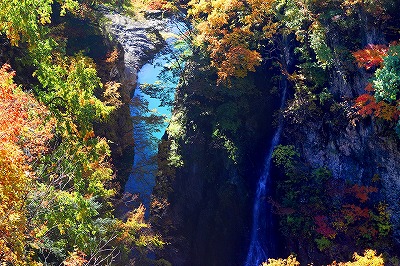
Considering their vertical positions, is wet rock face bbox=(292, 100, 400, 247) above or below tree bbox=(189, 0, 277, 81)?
below

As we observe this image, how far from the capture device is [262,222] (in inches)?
656

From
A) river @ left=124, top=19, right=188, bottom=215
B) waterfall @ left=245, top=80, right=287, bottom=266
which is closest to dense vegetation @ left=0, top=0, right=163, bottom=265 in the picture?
waterfall @ left=245, top=80, right=287, bottom=266

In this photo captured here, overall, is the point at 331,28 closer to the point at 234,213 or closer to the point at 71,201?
the point at 234,213

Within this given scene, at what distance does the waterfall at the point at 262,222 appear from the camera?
1639 centimetres

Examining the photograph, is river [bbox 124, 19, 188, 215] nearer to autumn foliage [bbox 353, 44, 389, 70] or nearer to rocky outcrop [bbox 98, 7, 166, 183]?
rocky outcrop [bbox 98, 7, 166, 183]

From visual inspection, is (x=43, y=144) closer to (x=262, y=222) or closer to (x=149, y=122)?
(x=262, y=222)

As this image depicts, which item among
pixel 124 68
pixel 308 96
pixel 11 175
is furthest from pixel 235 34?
pixel 11 175

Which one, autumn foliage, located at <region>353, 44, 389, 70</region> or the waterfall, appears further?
the waterfall

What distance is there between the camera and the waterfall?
16391 mm

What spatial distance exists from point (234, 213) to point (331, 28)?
31.5ft

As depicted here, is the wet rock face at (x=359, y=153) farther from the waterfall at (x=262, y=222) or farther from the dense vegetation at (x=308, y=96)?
the waterfall at (x=262, y=222)

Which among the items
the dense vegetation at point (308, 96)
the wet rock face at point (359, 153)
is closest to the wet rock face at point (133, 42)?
the dense vegetation at point (308, 96)

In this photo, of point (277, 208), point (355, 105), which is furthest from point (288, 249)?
point (355, 105)

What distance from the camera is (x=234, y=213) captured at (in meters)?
17.3
